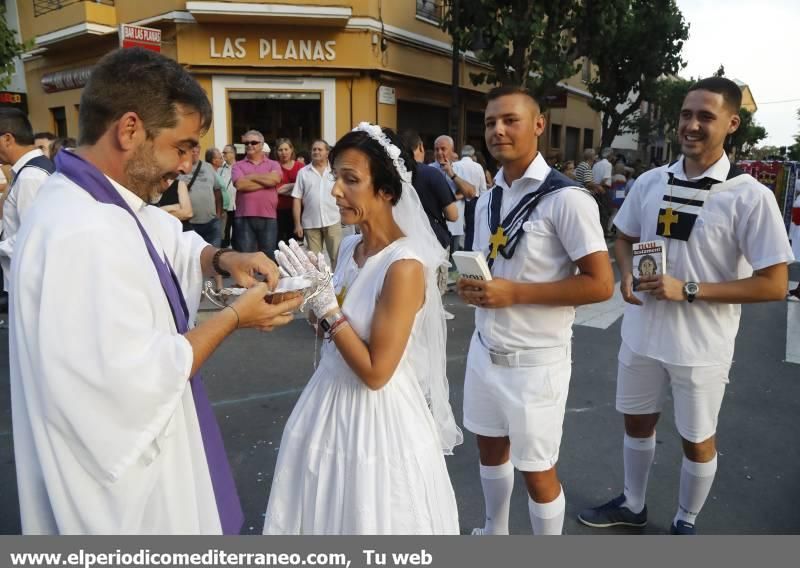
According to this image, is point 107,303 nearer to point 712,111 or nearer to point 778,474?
point 712,111

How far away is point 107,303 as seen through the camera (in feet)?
4.11

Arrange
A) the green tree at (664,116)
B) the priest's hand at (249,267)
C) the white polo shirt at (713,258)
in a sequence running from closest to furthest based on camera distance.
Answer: the priest's hand at (249,267)
the white polo shirt at (713,258)
the green tree at (664,116)

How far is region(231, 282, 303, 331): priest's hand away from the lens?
1.59m

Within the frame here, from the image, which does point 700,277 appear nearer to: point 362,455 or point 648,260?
point 648,260

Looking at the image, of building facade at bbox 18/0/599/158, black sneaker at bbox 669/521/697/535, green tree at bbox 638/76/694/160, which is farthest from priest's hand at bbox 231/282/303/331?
green tree at bbox 638/76/694/160

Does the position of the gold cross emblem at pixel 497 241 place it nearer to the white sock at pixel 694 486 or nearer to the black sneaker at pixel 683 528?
the white sock at pixel 694 486

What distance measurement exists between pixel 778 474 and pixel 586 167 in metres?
9.64

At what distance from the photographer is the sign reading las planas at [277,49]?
42.0 feet

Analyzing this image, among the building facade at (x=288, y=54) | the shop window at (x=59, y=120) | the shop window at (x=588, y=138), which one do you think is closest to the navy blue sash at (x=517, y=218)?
the building facade at (x=288, y=54)

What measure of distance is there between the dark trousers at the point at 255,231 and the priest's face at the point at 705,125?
20.0ft

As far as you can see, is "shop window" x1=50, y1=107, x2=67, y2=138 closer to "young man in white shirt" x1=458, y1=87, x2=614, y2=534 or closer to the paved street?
the paved street

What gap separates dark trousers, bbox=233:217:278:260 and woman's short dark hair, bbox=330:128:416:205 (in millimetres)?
5974

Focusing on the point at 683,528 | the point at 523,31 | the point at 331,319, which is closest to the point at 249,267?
the point at 331,319
